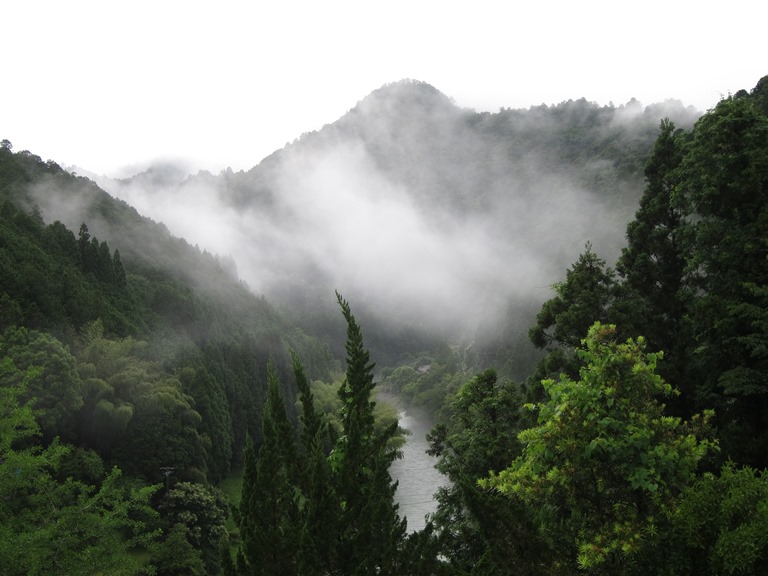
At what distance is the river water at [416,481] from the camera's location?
6291 cm

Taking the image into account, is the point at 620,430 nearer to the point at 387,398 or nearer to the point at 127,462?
the point at 127,462

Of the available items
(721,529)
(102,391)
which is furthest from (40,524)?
(102,391)

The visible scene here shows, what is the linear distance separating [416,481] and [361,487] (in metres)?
68.5

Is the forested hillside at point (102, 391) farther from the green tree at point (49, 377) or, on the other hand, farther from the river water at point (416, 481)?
the river water at point (416, 481)

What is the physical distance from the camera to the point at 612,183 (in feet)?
549

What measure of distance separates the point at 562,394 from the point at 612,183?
17021 cm

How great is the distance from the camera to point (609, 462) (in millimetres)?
12219

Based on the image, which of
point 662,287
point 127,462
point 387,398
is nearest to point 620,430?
point 662,287

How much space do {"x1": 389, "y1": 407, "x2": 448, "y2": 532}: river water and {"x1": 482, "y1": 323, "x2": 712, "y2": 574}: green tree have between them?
119 feet

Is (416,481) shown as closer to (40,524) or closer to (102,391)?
(102,391)

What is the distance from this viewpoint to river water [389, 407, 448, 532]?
62.9 m

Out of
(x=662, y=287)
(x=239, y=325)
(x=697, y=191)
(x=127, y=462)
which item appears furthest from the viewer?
(x=239, y=325)

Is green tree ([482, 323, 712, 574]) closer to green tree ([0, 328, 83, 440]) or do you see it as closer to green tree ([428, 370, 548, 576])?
green tree ([428, 370, 548, 576])

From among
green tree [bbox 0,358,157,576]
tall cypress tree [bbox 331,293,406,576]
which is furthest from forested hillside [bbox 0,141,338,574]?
tall cypress tree [bbox 331,293,406,576]
